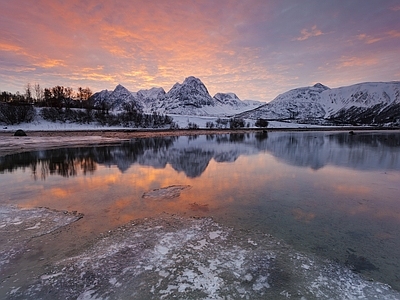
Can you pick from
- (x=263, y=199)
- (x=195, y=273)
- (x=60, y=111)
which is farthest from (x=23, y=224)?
(x=60, y=111)

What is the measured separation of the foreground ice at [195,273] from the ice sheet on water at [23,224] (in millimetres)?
2065

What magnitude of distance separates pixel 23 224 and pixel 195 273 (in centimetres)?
698

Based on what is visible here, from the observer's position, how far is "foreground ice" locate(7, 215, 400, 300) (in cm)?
510

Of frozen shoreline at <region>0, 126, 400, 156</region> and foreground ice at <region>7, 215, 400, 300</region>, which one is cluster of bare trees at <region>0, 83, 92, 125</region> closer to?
frozen shoreline at <region>0, 126, 400, 156</region>

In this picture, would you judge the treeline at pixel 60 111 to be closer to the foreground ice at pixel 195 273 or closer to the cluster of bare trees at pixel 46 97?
the cluster of bare trees at pixel 46 97

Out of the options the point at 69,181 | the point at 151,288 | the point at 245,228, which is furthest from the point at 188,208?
the point at 69,181

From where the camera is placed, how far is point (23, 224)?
8.45 meters

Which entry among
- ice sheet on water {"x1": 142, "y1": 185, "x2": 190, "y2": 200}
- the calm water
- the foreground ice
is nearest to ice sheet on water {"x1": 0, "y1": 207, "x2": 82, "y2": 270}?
the calm water

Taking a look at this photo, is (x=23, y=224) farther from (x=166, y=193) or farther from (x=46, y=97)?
(x=46, y=97)

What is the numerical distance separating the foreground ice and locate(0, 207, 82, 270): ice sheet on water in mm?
2065

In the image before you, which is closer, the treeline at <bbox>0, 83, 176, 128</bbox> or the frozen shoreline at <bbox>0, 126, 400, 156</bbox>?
the frozen shoreline at <bbox>0, 126, 400, 156</bbox>

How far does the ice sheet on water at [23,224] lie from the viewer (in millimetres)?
6867

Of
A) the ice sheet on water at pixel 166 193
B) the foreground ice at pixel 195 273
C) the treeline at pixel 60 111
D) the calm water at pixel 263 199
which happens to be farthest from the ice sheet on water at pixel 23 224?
the treeline at pixel 60 111

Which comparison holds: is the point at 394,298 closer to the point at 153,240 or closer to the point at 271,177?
the point at 153,240
